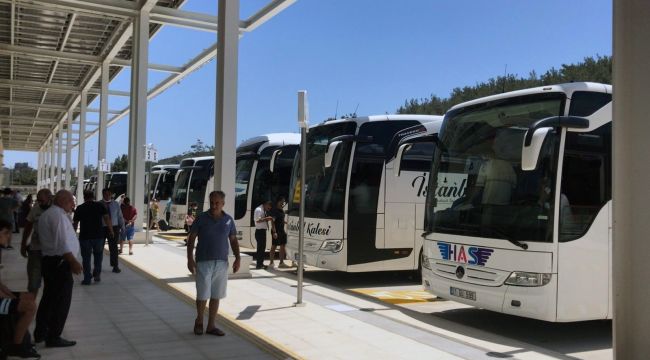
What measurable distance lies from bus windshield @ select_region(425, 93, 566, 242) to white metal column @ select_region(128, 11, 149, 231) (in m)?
12.3

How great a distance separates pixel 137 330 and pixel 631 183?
5.61 meters

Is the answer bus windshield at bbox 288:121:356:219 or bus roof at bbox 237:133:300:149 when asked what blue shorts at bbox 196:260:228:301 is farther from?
bus roof at bbox 237:133:300:149

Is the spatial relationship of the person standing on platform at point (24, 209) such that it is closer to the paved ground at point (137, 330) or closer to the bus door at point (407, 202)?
the paved ground at point (137, 330)

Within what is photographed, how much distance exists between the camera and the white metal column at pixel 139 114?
18078mm

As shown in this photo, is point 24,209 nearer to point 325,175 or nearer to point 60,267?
point 325,175

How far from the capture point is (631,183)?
126 inches

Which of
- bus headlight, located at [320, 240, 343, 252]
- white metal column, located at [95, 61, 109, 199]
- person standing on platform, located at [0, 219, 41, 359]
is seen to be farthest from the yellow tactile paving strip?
white metal column, located at [95, 61, 109, 199]

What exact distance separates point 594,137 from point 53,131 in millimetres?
57491

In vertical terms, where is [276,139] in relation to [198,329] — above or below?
above

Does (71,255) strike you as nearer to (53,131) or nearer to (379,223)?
(379,223)

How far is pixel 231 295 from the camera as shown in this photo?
9.09 metres

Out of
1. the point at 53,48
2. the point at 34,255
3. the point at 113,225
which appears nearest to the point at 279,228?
the point at 113,225

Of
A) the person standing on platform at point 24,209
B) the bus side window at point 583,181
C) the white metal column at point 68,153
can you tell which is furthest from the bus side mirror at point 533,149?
the white metal column at point 68,153

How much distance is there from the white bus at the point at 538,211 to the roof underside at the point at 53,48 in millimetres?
13967
